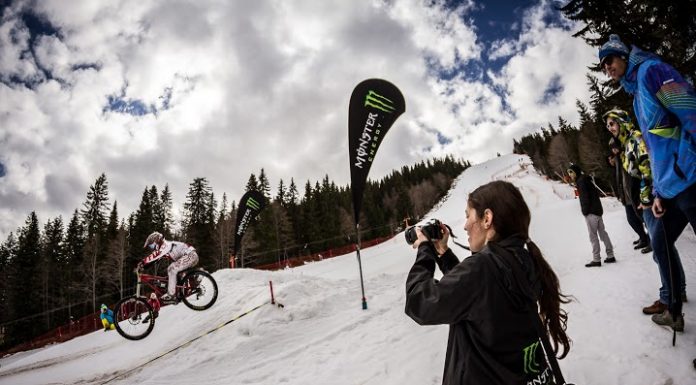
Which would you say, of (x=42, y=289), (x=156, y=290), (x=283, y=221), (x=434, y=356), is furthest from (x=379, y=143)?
(x=42, y=289)

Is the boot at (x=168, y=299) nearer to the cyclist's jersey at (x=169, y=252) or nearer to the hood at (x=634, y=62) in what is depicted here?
the cyclist's jersey at (x=169, y=252)

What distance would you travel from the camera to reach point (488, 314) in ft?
4.47

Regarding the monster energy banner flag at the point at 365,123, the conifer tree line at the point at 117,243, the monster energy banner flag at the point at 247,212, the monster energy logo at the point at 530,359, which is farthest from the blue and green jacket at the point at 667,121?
the conifer tree line at the point at 117,243

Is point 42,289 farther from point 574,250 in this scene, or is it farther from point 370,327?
point 574,250

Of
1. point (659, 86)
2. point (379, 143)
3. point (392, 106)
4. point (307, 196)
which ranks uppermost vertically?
point (307, 196)

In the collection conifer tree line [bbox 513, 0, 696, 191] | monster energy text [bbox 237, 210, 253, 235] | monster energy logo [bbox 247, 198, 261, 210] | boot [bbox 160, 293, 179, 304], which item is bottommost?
boot [bbox 160, 293, 179, 304]

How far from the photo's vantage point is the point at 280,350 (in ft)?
17.8

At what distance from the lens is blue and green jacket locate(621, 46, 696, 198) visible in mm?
2309

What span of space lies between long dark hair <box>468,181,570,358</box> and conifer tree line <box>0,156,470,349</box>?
2697cm

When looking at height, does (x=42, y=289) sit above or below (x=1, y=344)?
above

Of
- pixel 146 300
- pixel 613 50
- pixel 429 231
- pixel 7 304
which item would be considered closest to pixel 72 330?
pixel 7 304

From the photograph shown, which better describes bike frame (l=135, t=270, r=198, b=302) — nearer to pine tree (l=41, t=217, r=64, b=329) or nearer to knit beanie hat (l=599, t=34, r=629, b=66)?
knit beanie hat (l=599, t=34, r=629, b=66)

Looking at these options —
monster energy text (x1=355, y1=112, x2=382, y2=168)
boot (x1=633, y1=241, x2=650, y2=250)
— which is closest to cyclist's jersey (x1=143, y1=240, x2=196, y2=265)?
monster energy text (x1=355, y1=112, x2=382, y2=168)

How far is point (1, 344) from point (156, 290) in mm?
41899
